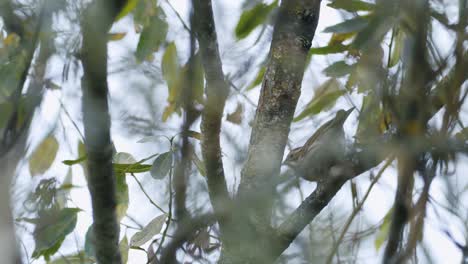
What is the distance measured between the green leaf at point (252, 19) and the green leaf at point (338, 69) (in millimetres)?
187

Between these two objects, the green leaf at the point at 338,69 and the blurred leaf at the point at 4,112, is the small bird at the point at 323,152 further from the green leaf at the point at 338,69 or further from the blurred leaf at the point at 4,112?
the blurred leaf at the point at 4,112

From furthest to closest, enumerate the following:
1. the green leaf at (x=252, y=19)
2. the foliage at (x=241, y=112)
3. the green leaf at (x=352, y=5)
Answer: the green leaf at (x=252, y=19) → the green leaf at (x=352, y=5) → the foliage at (x=241, y=112)

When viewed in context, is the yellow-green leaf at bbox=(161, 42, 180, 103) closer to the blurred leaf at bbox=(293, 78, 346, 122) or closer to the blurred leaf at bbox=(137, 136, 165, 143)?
the blurred leaf at bbox=(137, 136, 165, 143)

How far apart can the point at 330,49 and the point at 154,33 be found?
0.37m

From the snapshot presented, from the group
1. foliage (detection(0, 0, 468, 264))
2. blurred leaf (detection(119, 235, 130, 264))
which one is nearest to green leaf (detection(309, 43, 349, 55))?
foliage (detection(0, 0, 468, 264))

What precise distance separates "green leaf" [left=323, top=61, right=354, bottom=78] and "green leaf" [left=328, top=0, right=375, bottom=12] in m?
0.20

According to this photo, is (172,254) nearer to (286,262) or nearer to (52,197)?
(286,262)

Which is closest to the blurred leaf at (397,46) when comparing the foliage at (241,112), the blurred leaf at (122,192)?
the foliage at (241,112)

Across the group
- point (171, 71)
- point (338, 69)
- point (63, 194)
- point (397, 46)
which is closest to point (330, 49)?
point (338, 69)

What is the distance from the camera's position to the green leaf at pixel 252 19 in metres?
1.39

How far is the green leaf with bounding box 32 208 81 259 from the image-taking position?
130cm

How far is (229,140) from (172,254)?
0.41m

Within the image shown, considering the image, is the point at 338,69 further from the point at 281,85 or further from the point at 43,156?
the point at 43,156

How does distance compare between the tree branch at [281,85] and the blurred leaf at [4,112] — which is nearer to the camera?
the blurred leaf at [4,112]
